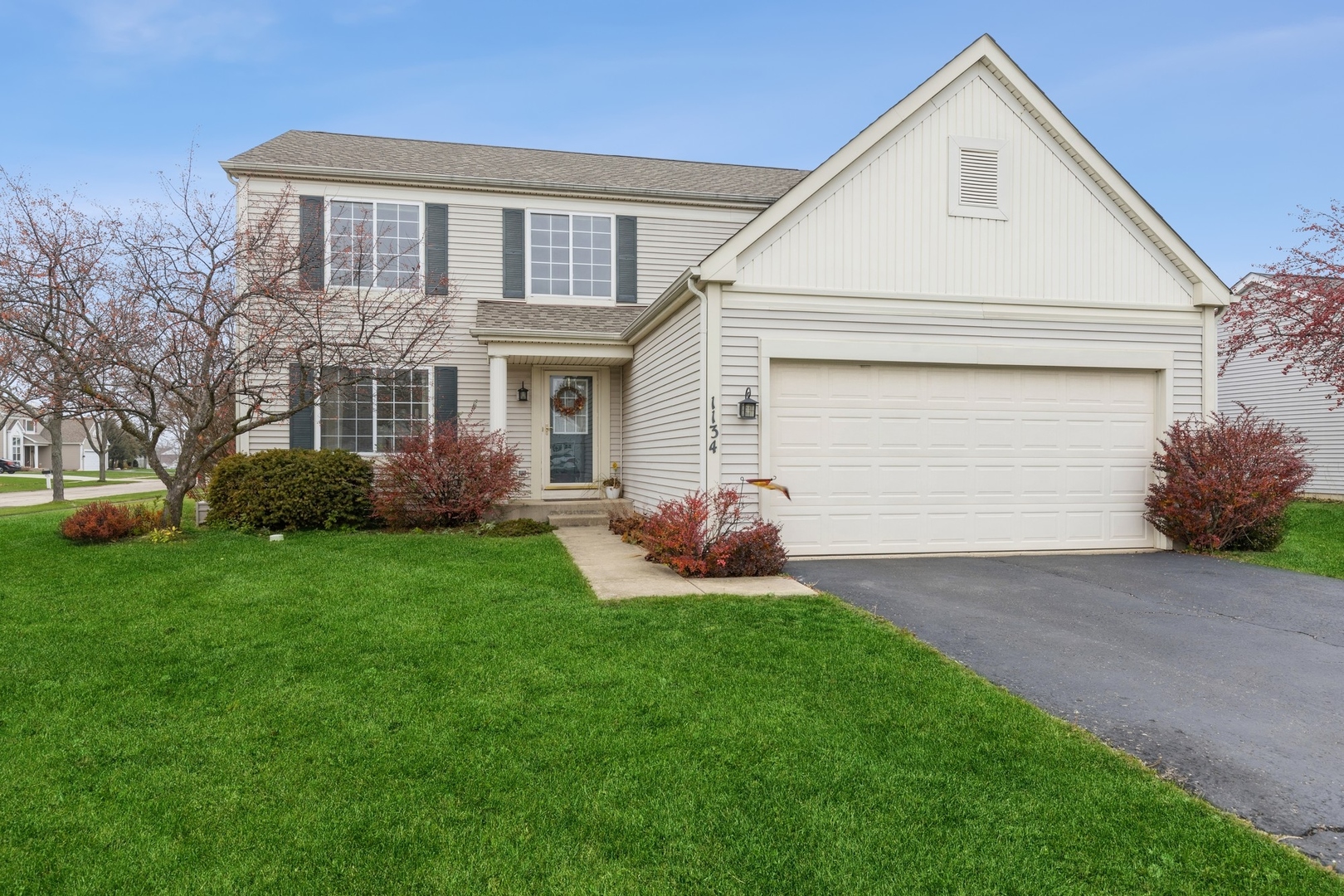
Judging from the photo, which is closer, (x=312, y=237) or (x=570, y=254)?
(x=312, y=237)

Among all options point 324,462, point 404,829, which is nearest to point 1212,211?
point 324,462

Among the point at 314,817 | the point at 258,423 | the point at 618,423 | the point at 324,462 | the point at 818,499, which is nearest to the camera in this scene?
the point at 314,817

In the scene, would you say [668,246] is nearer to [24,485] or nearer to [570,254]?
[570,254]

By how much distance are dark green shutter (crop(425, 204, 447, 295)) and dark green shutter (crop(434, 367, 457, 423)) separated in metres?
1.38

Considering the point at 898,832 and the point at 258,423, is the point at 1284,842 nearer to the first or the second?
the point at 898,832

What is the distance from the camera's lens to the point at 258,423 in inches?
396

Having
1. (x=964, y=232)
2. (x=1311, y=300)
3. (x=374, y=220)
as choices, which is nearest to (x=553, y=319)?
(x=374, y=220)

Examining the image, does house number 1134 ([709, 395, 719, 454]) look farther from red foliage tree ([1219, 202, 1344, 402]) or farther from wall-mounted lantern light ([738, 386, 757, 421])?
red foliage tree ([1219, 202, 1344, 402])

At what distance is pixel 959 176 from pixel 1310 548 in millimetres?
6831

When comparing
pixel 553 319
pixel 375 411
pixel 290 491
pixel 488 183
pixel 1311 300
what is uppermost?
pixel 488 183

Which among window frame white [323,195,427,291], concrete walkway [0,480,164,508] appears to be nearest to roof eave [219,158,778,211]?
window frame white [323,195,427,291]

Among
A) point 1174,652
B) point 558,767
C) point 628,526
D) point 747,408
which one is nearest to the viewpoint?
point 558,767

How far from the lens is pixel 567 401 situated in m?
12.9

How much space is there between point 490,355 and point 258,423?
11.1 ft
